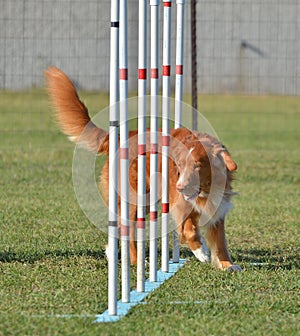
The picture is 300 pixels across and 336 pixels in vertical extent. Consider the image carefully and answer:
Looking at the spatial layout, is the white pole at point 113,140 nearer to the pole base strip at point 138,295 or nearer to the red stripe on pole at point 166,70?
the pole base strip at point 138,295

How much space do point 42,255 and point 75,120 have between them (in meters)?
1.01

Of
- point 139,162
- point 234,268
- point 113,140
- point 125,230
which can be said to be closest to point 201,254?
point 234,268

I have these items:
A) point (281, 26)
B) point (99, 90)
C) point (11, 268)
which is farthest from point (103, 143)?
point (99, 90)

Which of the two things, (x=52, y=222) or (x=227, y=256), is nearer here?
(x=227, y=256)

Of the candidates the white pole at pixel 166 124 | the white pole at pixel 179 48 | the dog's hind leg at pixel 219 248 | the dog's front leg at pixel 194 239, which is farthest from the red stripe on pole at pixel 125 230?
the white pole at pixel 179 48

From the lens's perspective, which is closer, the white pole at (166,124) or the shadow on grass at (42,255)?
the white pole at (166,124)

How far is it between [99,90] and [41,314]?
10.3 m

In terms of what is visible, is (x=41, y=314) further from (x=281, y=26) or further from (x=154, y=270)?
(x=281, y=26)

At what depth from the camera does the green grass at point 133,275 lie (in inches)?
150

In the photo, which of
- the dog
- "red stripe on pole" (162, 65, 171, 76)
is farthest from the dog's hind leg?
"red stripe on pole" (162, 65, 171, 76)

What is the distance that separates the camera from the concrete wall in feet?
36.4

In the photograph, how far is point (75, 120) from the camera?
5844 mm

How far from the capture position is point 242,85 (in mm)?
16062

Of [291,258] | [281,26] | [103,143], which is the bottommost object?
[291,258]
